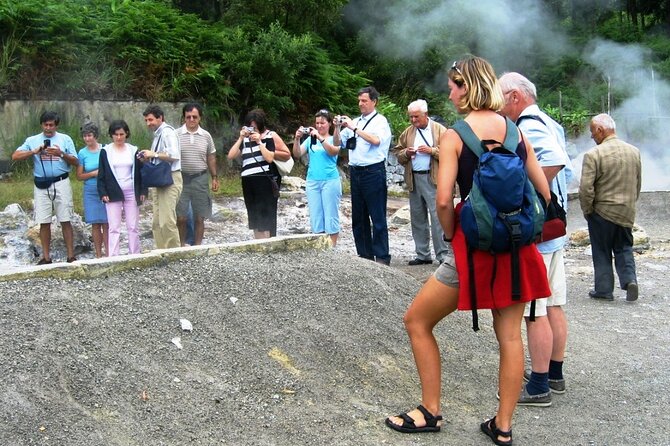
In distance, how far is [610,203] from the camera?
8.02 m

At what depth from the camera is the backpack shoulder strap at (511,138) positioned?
4.05 m

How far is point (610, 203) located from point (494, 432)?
4349 millimetres

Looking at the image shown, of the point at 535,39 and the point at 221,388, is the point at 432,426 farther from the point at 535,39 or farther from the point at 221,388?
the point at 535,39

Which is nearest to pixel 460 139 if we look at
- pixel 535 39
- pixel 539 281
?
pixel 539 281

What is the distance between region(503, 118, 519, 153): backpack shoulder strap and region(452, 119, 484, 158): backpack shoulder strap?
139 millimetres

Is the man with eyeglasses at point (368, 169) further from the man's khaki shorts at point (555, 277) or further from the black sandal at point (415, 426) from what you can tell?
the black sandal at point (415, 426)

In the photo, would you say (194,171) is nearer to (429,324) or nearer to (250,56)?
(429,324)

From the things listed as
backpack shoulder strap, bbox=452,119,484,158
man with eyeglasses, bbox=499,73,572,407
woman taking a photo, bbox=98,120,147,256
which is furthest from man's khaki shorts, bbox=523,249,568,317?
woman taking a photo, bbox=98,120,147,256

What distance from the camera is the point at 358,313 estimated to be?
5.64m

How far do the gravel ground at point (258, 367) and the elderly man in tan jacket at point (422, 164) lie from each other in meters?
2.84

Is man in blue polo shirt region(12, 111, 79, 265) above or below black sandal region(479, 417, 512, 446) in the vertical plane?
above

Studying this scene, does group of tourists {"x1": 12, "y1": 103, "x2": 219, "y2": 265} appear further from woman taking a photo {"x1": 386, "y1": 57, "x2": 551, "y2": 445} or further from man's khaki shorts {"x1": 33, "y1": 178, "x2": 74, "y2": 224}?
woman taking a photo {"x1": 386, "y1": 57, "x2": 551, "y2": 445}

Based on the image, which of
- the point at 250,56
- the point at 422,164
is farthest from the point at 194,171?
the point at 250,56

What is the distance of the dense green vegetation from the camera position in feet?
45.2
